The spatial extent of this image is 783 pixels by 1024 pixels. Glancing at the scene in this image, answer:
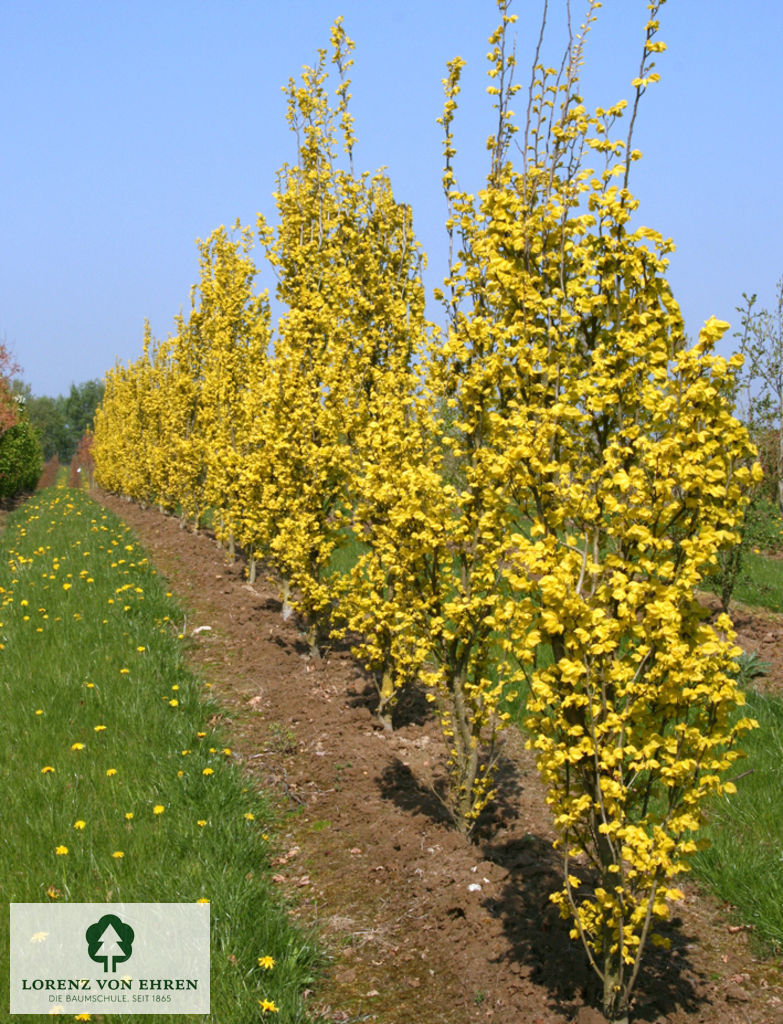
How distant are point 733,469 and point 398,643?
3.26 meters

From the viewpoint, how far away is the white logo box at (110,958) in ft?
10.3

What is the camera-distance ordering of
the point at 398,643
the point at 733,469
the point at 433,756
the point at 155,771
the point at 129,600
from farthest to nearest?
the point at 129,600
the point at 433,756
the point at 398,643
the point at 155,771
the point at 733,469

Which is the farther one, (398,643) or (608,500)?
(398,643)

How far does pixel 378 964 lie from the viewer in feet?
12.2

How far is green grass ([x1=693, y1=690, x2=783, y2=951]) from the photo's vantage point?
3.78 meters

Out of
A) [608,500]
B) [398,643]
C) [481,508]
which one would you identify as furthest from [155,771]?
[608,500]

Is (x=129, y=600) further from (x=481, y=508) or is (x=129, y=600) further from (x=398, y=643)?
(x=481, y=508)

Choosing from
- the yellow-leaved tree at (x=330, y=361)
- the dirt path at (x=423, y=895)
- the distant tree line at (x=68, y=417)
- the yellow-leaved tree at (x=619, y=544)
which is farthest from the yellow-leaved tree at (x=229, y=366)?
the distant tree line at (x=68, y=417)

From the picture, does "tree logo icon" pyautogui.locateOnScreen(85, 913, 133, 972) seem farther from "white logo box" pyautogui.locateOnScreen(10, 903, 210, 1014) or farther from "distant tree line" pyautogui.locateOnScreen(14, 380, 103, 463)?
"distant tree line" pyautogui.locateOnScreen(14, 380, 103, 463)

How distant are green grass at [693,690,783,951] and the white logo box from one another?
2.37 metres

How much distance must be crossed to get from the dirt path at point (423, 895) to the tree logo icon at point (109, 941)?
3.07 feet

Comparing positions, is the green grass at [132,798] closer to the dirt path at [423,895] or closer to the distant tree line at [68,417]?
the dirt path at [423,895]

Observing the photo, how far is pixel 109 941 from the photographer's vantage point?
3.50 metres

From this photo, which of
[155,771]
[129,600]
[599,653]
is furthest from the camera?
[129,600]
